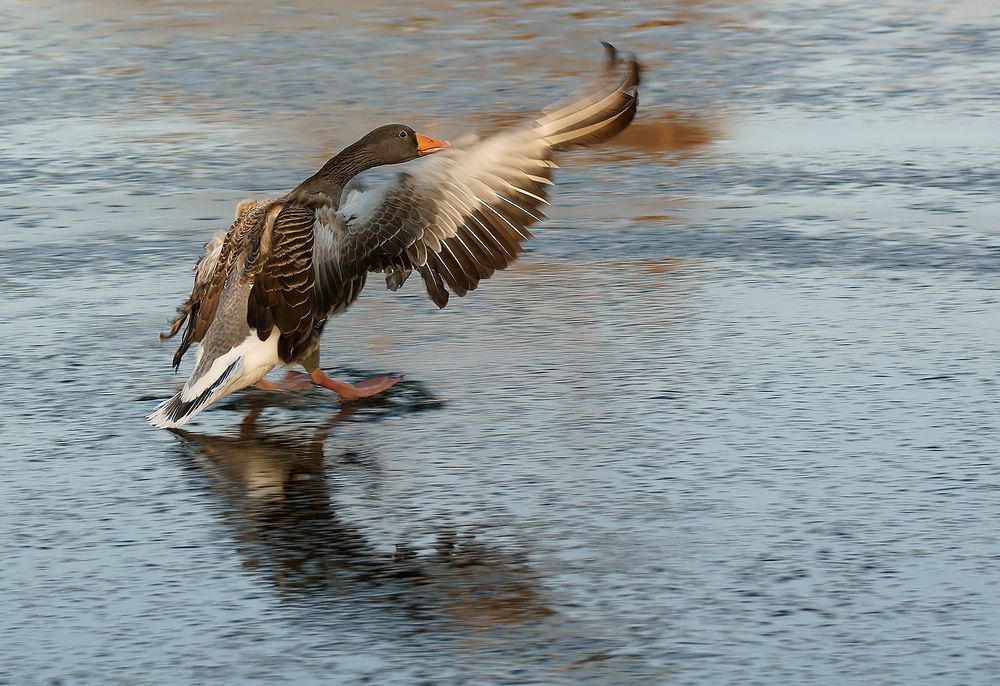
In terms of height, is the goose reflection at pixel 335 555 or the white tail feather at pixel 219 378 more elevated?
the white tail feather at pixel 219 378

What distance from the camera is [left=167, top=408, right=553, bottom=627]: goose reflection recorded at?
4891mm

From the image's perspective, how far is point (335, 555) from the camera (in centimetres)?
525

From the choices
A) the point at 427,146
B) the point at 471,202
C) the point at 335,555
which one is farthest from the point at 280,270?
the point at 335,555

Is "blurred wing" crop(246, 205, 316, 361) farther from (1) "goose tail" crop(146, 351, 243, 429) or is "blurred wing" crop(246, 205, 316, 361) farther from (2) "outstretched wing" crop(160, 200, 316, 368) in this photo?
(1) "goose tail" crop(146, 351, 243, 429)

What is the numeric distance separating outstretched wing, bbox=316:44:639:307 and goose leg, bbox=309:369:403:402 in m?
0.28

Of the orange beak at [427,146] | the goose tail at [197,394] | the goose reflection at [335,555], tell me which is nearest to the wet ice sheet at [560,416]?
the goose reflection at [335,555]

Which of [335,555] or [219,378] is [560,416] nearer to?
[219,378]

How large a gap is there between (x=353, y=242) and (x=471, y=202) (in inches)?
17.9

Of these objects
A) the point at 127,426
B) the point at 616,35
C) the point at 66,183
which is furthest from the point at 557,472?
the point at 616,35

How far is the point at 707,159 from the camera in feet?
33.4

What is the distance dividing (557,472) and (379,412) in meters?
0.92

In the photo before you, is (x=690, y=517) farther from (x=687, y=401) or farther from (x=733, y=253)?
(x=733, y=253)

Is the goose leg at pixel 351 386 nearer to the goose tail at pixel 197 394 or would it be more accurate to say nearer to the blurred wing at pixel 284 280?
the blurred wing at pixel 284 280

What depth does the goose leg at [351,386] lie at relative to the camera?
6809 mm
